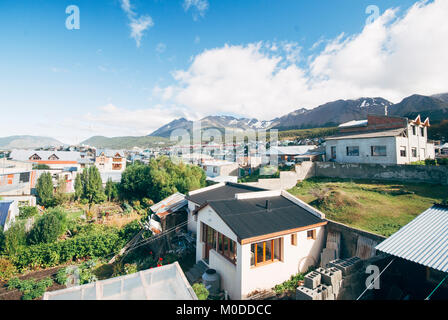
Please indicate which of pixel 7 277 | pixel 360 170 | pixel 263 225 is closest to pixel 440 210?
pixel 263 225

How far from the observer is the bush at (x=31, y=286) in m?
10.0

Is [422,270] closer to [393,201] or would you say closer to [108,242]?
[393,201]

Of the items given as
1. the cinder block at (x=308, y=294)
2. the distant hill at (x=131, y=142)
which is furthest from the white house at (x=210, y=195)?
the distant hill at (x=131, y=142)

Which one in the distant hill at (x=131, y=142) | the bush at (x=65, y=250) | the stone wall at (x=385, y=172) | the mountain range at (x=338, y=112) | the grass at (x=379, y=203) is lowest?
the bush at (x=65, y=250)

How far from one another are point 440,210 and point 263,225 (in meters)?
6.11

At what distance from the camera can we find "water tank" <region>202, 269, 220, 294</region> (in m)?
8.80

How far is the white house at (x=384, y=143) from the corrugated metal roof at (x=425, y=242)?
1408 cm

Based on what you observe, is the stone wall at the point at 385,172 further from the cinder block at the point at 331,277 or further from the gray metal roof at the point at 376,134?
the cinder block at the point at 331,277

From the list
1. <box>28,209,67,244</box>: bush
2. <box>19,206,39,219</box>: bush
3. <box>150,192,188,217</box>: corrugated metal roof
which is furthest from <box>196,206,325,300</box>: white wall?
<box>19,206,39,219</box>: bush

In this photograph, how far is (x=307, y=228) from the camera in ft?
30.2

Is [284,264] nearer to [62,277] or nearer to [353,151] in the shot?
[62,277]

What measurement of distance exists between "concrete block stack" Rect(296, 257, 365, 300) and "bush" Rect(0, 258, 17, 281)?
1499cm
